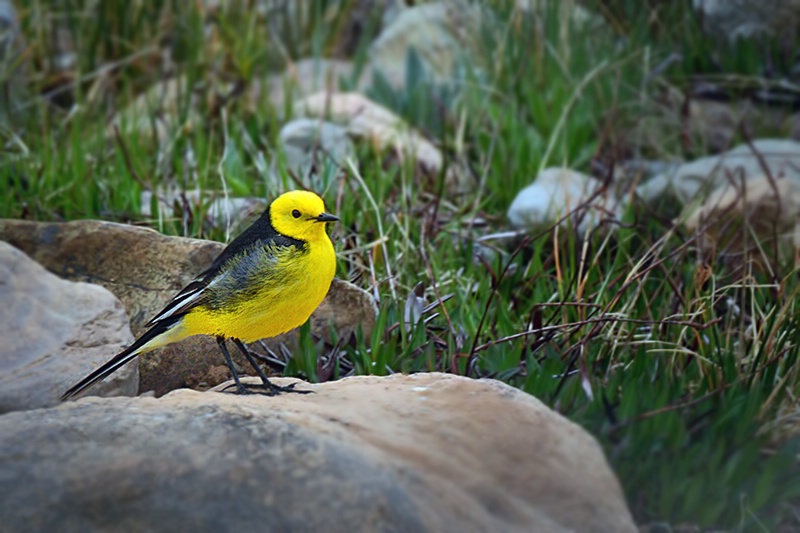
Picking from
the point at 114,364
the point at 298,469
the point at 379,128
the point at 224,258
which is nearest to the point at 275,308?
the point at 224,258

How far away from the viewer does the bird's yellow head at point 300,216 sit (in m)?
2.45

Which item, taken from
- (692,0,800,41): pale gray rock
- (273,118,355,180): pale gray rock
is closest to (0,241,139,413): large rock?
(273,118,355,180): pale gray rock

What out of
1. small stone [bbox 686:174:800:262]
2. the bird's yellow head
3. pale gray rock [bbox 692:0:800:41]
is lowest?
small stone [bbox 686:174:800:262]

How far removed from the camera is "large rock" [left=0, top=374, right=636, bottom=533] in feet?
5.89

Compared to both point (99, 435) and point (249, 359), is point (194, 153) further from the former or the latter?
point (99, 435)

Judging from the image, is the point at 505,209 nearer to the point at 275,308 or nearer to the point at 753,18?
the point at 275,308

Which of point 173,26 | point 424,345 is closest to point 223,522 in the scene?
point 424,345

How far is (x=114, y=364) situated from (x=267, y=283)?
391 millimetres

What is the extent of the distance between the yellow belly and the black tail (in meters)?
0.11

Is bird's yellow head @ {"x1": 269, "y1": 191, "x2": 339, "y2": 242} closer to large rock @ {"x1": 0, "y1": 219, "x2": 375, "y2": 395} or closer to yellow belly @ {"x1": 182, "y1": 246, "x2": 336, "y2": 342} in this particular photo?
yellow belly @ {"x1": 182, "y1": 246, "x2": 336, "y2": 342}

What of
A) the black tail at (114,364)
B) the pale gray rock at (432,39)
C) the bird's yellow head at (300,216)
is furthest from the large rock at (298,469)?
the pale gray rock at (432,39)

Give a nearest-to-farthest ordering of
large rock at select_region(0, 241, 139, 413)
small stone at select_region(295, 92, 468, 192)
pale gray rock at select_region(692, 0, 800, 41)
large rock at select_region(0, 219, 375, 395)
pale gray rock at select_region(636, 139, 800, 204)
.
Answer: large rock at select_region(0, 241, 139, 413), large rock at select_region(0, 219, 375, 395), pale gray rock at select_region(636, 139, 800, 204), small stone at select_region(295, 92, 468, 192), pale gray rock at select_region(692, 0, 800, 41)

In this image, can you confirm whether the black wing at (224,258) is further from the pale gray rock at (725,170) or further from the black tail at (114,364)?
the pale gray rock at (725,170)

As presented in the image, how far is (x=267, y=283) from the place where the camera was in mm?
2412
